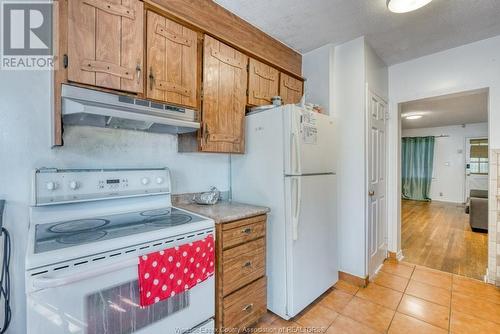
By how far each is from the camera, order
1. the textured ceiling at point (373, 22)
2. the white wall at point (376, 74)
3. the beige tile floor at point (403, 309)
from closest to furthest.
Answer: the beige tile floor at point (403, 309) < the textured ceiling at point (373, 22) < the white wall at point (376, 74)

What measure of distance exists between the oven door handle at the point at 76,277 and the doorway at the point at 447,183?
3.22 metres

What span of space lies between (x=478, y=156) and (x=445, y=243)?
4663 mm

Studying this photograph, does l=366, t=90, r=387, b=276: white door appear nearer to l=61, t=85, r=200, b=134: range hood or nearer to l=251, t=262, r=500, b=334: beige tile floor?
l=251, t=262, r=500, b=334: beige tile floor

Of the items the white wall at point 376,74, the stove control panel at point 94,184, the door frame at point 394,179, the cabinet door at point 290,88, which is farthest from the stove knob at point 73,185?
the door frame at point 394,179

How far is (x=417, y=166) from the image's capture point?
24.1ft

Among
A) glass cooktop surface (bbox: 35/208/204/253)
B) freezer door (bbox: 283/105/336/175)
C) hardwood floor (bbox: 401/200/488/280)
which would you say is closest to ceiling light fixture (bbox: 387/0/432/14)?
freezer door (bbox: 283/105/336/175)

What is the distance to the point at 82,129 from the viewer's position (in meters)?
1.46

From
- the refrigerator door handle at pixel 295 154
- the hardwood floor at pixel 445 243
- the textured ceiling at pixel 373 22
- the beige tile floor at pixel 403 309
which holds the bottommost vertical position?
the beige tile floor at pixel 403 309

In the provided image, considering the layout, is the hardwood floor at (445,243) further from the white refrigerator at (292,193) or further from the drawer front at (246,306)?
the drawer front at (246,306)

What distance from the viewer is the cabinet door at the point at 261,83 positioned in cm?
205

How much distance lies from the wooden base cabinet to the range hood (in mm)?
760

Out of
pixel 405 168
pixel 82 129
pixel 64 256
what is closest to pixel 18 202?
pixel 82 129

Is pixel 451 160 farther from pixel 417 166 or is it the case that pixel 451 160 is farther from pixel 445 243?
pixel 445 243

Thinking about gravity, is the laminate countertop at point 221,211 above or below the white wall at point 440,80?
below
